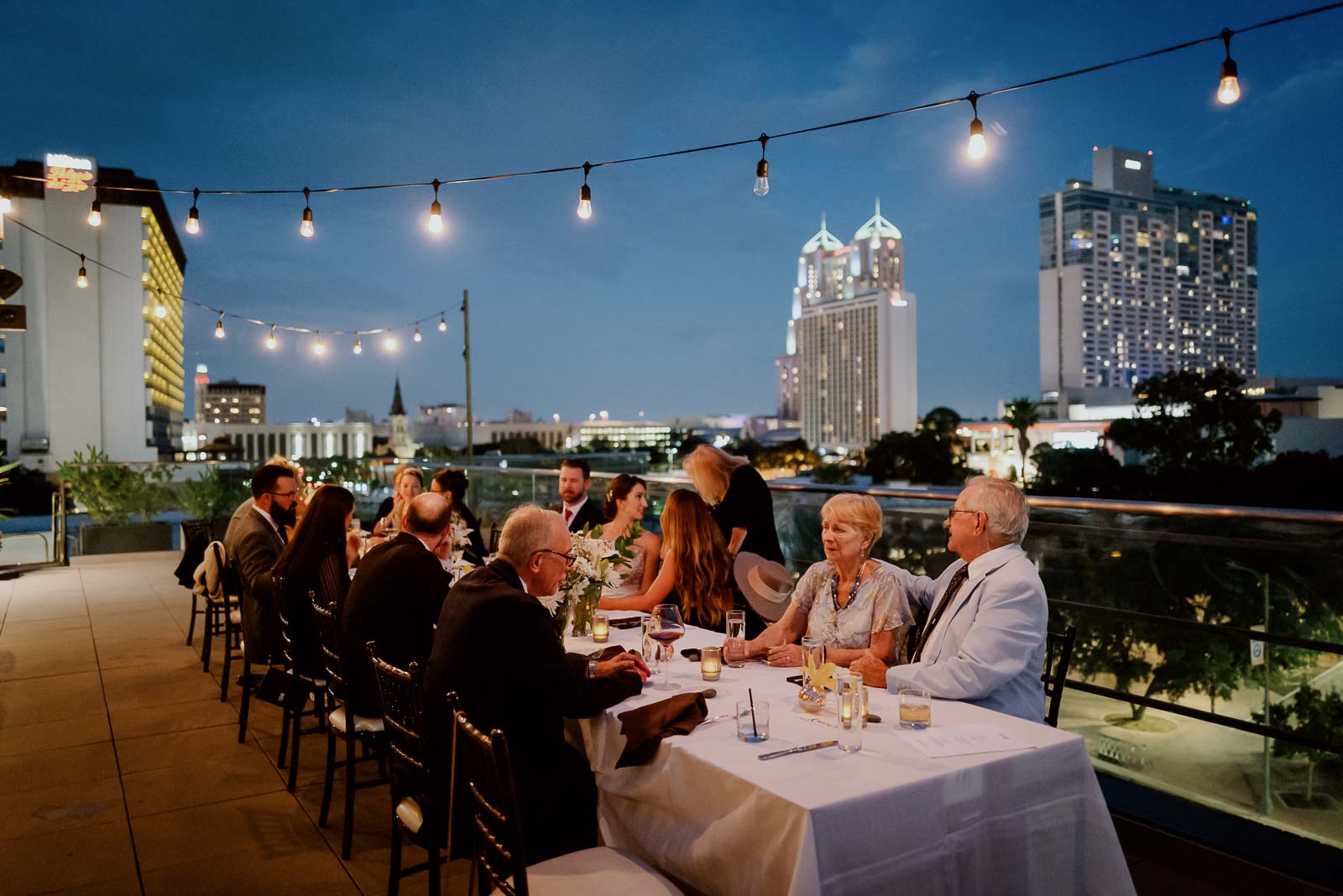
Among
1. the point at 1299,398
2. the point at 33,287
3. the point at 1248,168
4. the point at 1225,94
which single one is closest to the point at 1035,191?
the point at 1248,168

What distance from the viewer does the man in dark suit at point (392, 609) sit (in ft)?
10.7

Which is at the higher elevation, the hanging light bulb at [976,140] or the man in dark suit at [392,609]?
the hanging light bulb at [976,140]

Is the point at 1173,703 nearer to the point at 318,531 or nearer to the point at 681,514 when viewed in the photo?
the point at 681,514

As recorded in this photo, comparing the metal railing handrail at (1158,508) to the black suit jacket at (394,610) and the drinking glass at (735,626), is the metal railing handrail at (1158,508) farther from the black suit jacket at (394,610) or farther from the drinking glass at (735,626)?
the black suit jacket at (394,610)

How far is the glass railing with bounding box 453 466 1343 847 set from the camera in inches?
126

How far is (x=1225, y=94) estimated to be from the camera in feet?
12.7

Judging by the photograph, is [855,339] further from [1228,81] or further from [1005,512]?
[1005,512]

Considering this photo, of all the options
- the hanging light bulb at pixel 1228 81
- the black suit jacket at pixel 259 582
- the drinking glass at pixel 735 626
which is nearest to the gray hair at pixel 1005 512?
the drinking glass at pixel 735 626

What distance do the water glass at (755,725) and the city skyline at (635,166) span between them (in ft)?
9.09

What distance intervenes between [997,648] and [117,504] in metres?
13.0

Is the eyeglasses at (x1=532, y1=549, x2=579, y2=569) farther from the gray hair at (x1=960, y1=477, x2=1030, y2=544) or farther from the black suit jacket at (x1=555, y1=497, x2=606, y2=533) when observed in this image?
the black suit jacket at (x1=555, y1=497, x2=606, y2=533)

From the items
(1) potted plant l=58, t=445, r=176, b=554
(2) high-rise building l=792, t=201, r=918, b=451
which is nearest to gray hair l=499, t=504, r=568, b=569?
(1) potted plant l=58, t=445, r=176, b=554

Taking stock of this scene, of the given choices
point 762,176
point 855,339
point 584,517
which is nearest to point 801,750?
point 584,517

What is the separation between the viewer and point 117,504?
1221cm
